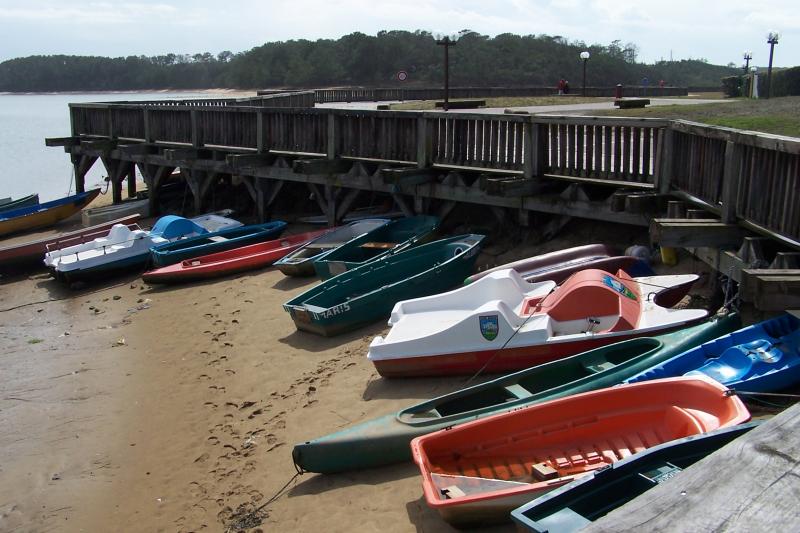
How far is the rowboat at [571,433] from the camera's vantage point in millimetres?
5469

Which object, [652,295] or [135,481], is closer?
[135,481]

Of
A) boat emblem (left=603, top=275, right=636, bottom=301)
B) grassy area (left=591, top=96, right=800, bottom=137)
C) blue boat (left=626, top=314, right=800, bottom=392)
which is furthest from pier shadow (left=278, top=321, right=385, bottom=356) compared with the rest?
grassy area (left=591, top=96, right=800, bottom=137)

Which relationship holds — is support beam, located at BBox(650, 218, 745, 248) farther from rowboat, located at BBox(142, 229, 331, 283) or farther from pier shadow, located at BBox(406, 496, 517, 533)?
rowboat, located at BBox(142, 229, 331, 283)

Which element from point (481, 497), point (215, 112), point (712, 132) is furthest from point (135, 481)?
point (215, 112)

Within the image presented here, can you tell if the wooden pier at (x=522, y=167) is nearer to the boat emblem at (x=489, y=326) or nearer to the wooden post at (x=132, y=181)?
→ the boat emblem at (x=489, y=326)

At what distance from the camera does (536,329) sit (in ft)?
25.7

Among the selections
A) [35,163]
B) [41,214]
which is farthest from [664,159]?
[35,163]

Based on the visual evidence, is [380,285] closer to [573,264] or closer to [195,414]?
[573,264]

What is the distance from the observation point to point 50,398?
9625 mm

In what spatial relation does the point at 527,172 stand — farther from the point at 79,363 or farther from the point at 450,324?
the point at 79,363

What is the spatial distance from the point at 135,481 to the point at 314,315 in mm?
3303

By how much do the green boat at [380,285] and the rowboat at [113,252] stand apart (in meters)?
5.94

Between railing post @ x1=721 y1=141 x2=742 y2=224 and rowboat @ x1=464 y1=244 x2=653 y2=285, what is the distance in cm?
179

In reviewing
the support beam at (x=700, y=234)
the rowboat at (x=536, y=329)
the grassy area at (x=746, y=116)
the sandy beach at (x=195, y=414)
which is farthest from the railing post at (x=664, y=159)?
the grassy area at (x=746, y=116)
